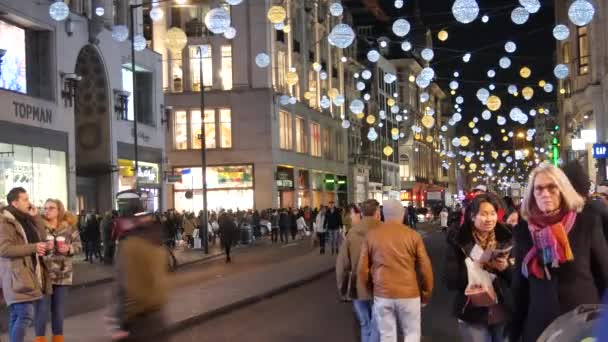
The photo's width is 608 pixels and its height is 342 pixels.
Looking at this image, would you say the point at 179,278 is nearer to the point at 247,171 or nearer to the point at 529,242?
the point at 529,242

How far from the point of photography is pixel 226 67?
178ft

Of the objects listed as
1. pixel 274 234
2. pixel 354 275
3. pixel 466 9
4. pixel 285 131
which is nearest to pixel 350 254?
pixel 354 275

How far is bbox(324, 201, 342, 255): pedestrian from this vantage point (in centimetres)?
3086

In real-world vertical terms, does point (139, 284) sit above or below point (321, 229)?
above

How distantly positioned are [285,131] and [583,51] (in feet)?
65.1

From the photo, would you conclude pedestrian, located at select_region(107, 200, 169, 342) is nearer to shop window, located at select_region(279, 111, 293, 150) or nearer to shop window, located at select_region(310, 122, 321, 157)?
shop window, located at select_region(279, 111, 293, 150)

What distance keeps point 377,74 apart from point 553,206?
83.2 meters

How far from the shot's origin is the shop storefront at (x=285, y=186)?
184 ft

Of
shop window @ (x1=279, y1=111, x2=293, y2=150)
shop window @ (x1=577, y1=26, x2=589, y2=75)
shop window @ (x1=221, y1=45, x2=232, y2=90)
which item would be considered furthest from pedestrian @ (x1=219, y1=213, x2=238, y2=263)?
shop window @ (x1=279, y1=111, x2=293, y2=150)

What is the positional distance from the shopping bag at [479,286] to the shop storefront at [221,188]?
4842 centimetres

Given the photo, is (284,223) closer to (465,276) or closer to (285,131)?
(285,131)

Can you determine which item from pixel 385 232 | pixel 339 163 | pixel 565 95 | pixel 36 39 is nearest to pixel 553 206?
pixel 385 232

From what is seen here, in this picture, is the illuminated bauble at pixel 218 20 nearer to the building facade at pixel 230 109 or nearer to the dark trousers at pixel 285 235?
the dark trousers at pixel 285 235

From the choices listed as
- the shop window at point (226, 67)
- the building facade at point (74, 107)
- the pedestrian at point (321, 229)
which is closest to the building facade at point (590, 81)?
the pedestrian at point (321, 229)
